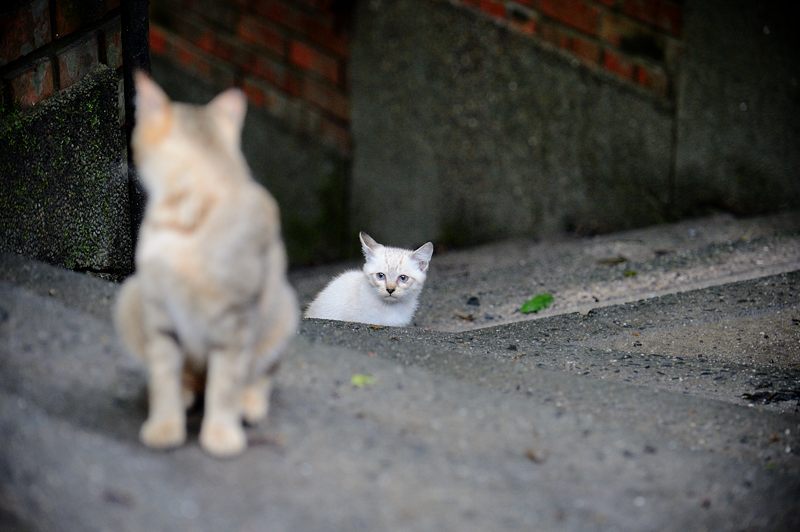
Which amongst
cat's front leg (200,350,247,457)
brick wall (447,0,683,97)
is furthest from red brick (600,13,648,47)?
cat's front leg (200,350,247,457)

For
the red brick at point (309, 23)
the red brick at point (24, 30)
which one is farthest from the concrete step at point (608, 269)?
the red brick at point (24, 30)

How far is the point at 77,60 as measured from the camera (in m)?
3.42

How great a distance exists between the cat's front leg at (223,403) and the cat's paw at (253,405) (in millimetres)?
148

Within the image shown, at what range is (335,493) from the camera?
6.93 feet

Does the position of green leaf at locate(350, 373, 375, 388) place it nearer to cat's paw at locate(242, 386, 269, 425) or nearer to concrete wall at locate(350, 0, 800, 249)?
cat's paw at locate(242, 386, 269, 425)

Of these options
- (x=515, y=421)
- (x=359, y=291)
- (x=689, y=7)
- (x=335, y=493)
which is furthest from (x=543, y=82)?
(x=335, y=493)

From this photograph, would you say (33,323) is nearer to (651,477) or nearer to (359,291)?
(651,477)

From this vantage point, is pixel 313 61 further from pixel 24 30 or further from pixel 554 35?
pixel 24 30

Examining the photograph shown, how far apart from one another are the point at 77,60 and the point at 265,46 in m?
2.76

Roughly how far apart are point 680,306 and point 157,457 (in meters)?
2.57

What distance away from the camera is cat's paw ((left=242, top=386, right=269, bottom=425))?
2332mm

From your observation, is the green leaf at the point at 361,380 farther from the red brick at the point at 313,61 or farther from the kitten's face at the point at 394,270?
the red brick at the point at 313,61

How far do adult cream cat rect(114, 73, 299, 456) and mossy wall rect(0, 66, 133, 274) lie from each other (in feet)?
4.34

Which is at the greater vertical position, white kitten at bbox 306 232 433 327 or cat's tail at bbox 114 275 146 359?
cat's tail at bbox 114 275 146 359
